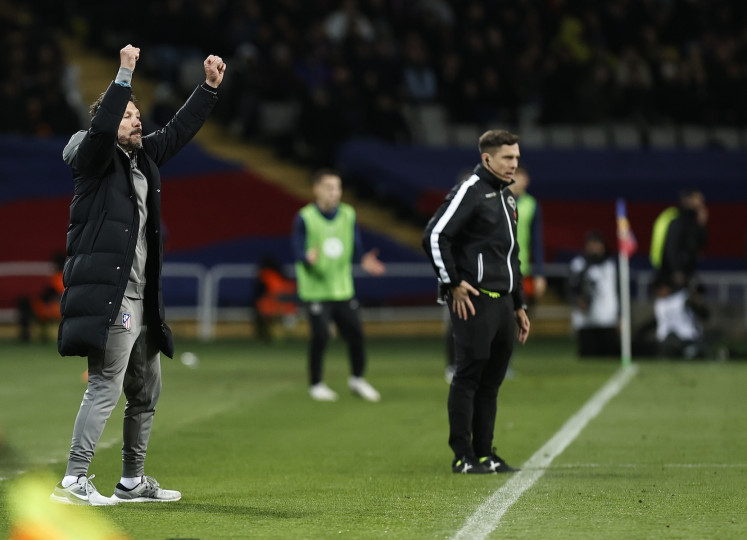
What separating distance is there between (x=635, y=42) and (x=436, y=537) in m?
23.0

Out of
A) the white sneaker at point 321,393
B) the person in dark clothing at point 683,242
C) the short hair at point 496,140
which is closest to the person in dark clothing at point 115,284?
the short hair at point 496,140

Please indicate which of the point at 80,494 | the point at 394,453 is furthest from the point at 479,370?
the point at 80,494

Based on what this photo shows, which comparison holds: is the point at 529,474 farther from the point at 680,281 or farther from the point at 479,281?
the point at 680,281

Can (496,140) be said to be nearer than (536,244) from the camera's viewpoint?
Yes

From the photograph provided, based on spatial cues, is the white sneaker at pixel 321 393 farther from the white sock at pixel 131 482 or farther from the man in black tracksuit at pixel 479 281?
the white sock at pixel 131 482

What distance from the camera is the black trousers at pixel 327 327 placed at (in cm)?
1341

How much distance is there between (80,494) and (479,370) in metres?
2.67

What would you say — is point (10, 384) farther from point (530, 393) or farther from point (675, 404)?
point (675, 404)

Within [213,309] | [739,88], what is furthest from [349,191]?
[739,88]

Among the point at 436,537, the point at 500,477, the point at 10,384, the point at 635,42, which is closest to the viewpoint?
the point at 436,537

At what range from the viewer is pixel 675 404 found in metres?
12.4

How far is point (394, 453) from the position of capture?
9.46 meters

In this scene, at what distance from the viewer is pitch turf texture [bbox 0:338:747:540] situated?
6.64m

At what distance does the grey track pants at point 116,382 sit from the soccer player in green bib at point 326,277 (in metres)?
5.94
